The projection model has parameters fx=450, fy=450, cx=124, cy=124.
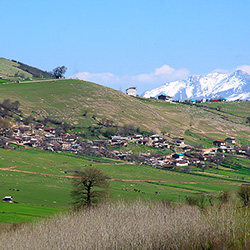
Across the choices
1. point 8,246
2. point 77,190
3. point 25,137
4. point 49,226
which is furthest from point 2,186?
point 25,137

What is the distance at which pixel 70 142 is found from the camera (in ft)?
643

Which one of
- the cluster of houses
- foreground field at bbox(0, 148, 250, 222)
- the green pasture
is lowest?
the green pasture

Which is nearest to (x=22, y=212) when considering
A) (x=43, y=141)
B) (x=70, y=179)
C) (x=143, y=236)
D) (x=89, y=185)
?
(x=89, y=185)

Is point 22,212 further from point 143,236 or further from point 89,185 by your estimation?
point 143,236

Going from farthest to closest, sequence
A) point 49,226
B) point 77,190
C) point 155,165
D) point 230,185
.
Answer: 1. point 155,165
2. point 230,185
3. point 77,190
4. point 49,226

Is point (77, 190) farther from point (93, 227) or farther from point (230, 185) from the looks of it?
point (230, 185)

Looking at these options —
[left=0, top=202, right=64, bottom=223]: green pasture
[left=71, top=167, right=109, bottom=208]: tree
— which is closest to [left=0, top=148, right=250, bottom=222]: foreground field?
[left=0, top=202, right=64, bottom=223]: green pasture

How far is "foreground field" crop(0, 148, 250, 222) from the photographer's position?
9802 cm

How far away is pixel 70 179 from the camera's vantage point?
129m

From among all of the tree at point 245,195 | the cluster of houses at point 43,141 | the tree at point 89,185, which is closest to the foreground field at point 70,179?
the tree at point 89,185

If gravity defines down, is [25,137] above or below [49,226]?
above

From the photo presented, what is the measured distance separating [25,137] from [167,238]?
492 feet

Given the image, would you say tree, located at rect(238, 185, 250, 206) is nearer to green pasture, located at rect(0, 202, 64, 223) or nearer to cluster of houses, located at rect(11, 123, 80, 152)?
green pasture, located at rect(0, 202, 64, 223)

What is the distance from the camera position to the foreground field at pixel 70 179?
98.0 m
